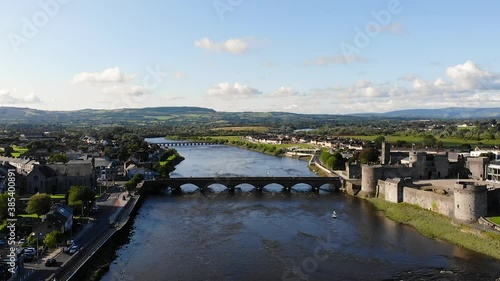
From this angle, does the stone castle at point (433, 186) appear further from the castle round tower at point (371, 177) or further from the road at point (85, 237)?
the road at point (85, 237)

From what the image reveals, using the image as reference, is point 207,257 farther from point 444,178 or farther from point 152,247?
point 444,178

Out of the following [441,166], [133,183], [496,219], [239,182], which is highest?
[441,166]

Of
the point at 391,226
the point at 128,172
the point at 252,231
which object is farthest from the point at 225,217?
the point at 128,172

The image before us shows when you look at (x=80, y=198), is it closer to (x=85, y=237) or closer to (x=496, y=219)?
(x=85, y=237)

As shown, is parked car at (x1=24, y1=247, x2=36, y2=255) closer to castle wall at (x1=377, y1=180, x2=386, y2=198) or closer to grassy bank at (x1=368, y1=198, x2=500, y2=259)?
grassy bank at (x1=368, y1=198, x2=500, y2=259)

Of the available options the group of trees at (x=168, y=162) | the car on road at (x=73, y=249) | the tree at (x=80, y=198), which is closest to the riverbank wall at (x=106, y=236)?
the car on road at (x=73, y=249)

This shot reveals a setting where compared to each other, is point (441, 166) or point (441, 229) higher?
point (441, 166)

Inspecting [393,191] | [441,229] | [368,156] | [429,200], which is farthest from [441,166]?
[441,229]
